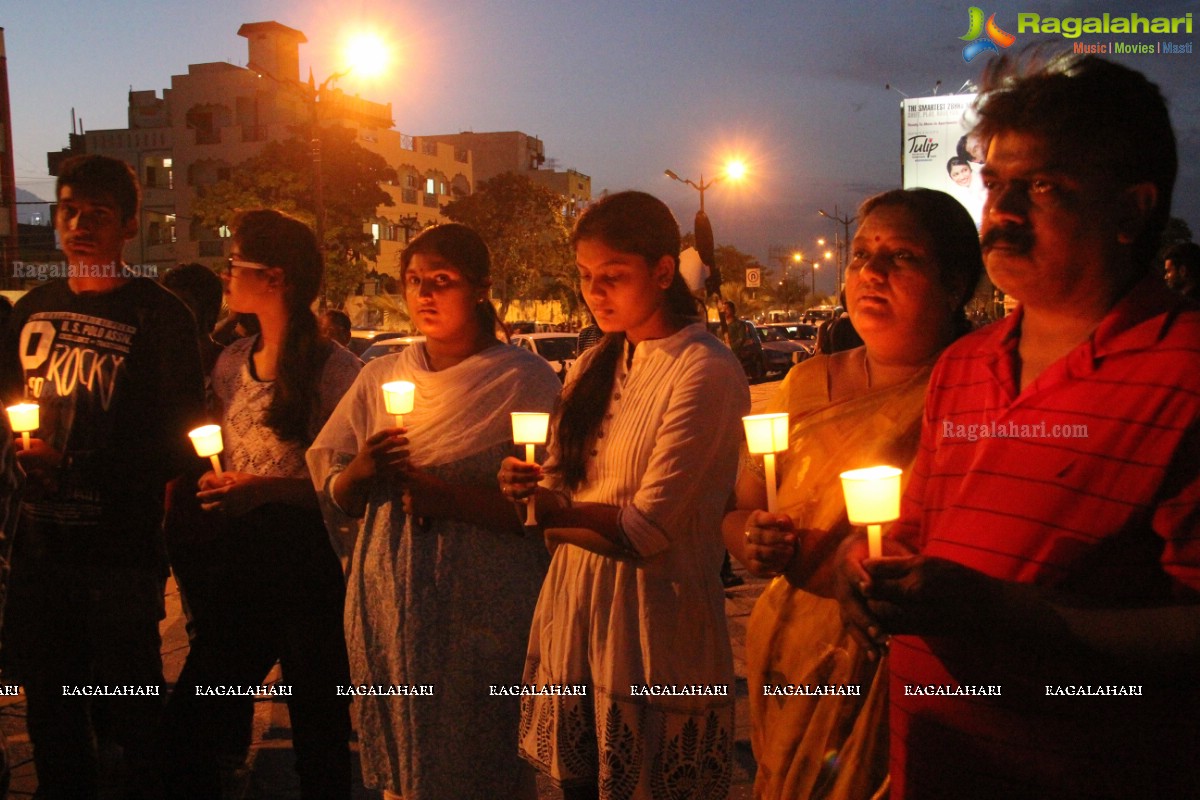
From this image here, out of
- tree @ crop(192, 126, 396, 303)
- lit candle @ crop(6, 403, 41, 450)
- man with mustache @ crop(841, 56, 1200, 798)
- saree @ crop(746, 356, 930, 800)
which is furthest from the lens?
tree @ crop(192, 126, 396, 303)

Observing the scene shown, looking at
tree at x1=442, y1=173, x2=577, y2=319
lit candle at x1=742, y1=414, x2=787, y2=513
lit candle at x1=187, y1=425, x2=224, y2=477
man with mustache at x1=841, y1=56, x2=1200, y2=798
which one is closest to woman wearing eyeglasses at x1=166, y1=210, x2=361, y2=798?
lit candle at x1=187, y1=425, x2=224, y2=477

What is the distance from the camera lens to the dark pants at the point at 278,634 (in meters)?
3.44

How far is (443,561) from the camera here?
3229mm

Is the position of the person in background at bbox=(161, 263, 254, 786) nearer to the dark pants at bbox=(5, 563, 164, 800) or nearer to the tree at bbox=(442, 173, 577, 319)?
the dark pants at bbox=(5, 563, 164, 800)

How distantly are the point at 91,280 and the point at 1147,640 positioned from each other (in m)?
3.55

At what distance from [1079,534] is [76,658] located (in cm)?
327

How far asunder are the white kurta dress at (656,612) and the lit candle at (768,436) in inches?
16.1

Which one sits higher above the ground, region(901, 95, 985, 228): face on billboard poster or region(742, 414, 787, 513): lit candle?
region(901, 95, 985, 228): face on billboard poster

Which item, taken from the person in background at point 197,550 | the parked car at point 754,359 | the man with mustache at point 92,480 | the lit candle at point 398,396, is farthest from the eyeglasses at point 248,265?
the parked car at point 754,359

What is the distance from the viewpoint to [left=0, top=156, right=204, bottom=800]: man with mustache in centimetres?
345

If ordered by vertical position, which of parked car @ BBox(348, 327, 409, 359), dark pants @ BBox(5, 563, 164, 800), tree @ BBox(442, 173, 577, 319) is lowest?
dark pants @ BBox(5, 563, 164, 800)

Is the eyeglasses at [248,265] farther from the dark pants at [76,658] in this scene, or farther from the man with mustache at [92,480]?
the dark pants at [76,658]

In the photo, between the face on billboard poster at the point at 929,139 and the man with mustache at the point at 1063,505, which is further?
the face on billboard poster at the point at 929,139

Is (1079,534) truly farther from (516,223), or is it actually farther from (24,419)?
(516,223)
